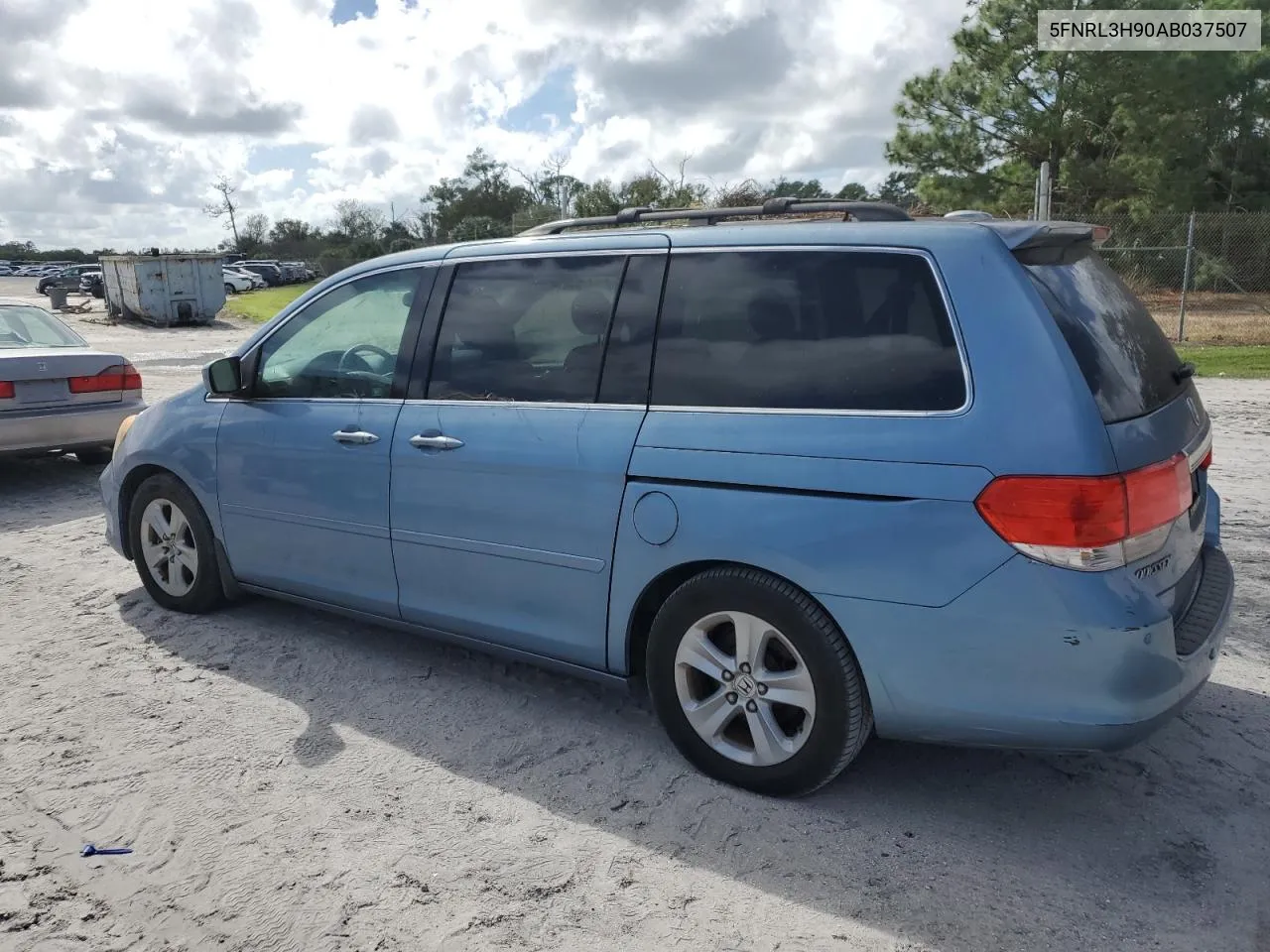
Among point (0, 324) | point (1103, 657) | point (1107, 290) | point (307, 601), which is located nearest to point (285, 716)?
point (307, 601)

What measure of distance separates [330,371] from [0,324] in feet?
18.9

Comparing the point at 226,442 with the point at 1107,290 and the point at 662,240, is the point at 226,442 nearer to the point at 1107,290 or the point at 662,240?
the point at 662,240

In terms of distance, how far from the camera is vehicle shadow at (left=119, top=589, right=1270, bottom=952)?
282 centimetres

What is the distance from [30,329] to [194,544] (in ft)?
16.4

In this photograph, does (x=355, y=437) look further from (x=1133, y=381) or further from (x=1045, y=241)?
(x=1133, y=381)

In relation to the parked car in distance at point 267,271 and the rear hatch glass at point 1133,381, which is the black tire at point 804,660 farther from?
the parked car in distance at point 267,271

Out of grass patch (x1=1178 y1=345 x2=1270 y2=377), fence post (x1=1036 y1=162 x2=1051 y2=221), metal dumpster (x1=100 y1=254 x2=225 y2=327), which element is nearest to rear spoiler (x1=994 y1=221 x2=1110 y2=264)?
grass patch (x1=1178 y1=345 x2=1270 y2=377)

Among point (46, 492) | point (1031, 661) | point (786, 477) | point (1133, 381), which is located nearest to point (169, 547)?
point (786, 477)

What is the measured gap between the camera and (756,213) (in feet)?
13.0

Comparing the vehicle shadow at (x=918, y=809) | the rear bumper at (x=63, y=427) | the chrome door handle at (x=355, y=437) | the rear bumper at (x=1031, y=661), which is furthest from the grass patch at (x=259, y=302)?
the rear bumper at (x=1031, y=661)

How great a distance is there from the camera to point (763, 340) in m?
3.35

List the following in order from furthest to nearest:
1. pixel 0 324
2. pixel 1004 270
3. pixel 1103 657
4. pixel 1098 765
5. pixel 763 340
Result: pixel 0 324
pixel 1098 765
pixel 763 340
pixel 1004 270
pixel 1103 657

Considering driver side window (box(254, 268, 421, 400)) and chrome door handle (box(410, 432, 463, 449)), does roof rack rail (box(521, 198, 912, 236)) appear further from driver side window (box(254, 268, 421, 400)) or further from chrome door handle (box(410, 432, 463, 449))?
chrome door handle (box(410, 432, 463, 449))

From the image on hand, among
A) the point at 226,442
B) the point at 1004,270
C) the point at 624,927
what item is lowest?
the point at 624,927
